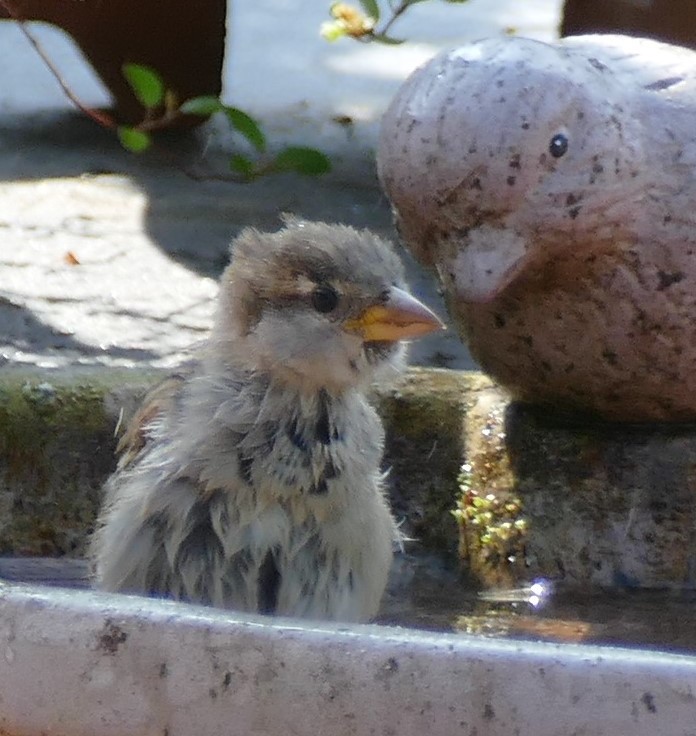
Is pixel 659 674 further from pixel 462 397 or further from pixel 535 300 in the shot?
pixel 462 397

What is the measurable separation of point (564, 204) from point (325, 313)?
370 millimetres

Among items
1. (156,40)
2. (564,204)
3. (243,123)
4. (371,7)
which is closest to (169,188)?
(156,40)

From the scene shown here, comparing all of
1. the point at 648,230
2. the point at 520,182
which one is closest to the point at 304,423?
the point at 520,182

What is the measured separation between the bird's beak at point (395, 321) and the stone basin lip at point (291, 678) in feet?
2.36

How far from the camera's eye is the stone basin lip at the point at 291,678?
1293 millimetres

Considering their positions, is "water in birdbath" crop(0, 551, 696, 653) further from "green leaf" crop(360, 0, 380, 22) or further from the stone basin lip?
"green leaf" crop(360, 0, 380, 22)

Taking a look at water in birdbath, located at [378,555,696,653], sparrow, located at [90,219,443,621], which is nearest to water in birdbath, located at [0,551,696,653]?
water in birdbath, located at [378,555,696,653]

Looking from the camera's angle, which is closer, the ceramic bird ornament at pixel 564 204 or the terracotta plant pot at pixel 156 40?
the ceramic bird ornament at pixel 564 204

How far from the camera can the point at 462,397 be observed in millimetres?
2686

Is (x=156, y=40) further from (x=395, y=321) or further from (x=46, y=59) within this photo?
(x=395, y=321)

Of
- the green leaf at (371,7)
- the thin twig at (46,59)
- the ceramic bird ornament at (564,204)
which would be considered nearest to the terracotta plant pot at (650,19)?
the green leaf at (371,7)

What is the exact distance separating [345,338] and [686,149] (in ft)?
2.00

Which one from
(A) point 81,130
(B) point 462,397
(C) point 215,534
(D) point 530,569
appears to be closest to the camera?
(C) point 215,534

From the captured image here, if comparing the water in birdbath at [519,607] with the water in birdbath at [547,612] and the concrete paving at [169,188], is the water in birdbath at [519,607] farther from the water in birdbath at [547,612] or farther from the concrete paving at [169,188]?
the concrete paving at [169,188]
